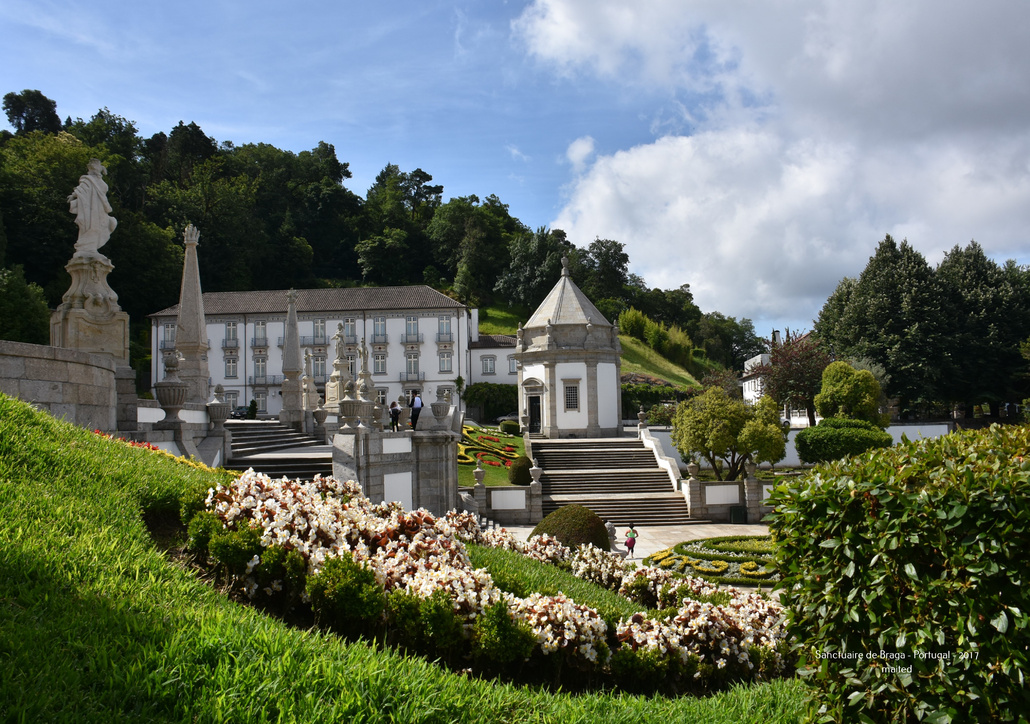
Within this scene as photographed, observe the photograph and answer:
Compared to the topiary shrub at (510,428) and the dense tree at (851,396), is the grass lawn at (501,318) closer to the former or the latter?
the topiary shrub at (510,428)

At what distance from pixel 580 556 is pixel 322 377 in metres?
49.8

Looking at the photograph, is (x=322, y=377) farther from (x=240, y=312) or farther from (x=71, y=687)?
(x=71, y=687)

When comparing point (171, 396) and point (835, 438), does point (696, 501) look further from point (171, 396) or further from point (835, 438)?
point (171, 396)

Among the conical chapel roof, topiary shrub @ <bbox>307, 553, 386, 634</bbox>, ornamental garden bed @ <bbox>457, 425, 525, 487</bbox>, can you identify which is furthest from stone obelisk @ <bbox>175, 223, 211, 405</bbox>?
the conical chapel roof

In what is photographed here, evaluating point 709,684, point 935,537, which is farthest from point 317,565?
point 935,537

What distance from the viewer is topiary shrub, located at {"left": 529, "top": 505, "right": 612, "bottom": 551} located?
38.4 feet

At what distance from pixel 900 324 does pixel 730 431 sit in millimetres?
24179

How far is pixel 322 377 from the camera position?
5550cm

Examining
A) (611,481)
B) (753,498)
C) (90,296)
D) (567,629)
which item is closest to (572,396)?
(611,481)

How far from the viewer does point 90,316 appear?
12.4 meters

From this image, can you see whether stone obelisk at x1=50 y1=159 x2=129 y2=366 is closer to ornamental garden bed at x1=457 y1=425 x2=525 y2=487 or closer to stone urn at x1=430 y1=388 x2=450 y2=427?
stone urn at x1=430 y1=388 x2=450 y2=427

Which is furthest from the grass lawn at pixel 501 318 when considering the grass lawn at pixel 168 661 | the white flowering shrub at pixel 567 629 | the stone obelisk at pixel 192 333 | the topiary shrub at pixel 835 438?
the grass lawn at pixel 168 661

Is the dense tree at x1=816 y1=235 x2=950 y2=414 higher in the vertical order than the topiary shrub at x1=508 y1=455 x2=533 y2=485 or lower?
higher

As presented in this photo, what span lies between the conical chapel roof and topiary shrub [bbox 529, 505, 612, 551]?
26176mm
